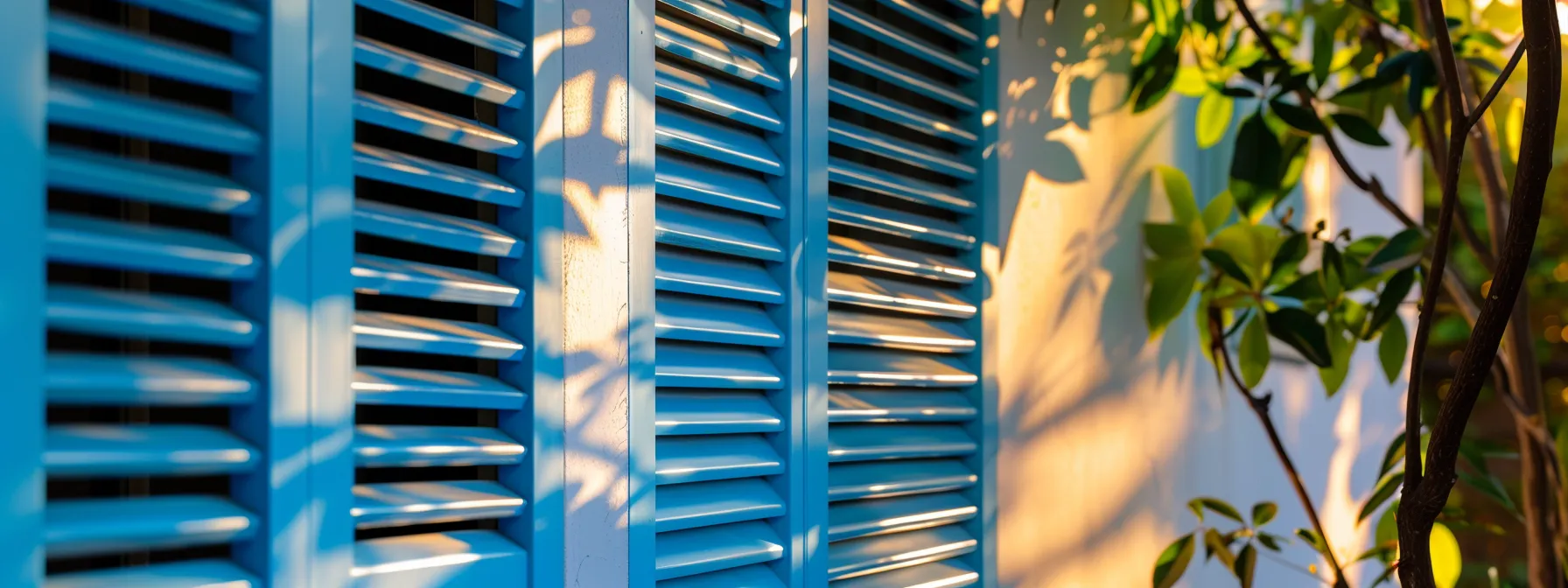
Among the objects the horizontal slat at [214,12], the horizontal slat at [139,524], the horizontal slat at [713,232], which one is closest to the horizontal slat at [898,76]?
the horizontal slat at [713,232]

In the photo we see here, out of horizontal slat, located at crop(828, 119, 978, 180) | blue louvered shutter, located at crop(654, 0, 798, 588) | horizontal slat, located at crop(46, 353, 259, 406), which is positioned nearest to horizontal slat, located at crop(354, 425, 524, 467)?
horizontal slat, located at crop(46, 353, 259, 406)

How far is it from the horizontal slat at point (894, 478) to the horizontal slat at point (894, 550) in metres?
0.05

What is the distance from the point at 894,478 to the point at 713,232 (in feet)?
1.39

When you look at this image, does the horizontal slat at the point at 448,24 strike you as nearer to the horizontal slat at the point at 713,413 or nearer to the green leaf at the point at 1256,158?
the horizontal slat at the point at 713,413

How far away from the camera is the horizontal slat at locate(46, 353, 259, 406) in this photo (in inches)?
27.0

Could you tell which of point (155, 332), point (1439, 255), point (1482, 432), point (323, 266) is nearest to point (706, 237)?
point (323, 266)

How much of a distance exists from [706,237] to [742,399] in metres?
0.18

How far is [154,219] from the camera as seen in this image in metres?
0.81

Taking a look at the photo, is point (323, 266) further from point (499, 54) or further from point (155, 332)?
point (499, 54)

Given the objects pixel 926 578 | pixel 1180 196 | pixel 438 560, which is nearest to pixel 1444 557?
pixel 1180 196

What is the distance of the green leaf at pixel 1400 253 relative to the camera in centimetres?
157

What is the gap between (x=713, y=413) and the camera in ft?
3.90

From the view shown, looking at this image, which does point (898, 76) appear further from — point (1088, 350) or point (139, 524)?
point (139, 524)

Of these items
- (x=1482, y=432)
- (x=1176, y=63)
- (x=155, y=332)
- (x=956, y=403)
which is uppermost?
(x=1176, y=63)
